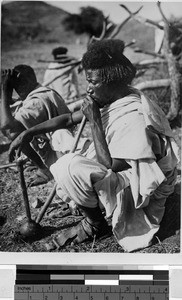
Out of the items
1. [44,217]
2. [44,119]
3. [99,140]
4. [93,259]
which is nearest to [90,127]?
[99,140]

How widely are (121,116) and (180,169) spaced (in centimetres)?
38

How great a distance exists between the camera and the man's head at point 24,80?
8.21 feet

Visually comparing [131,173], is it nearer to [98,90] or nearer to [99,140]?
[99,140]

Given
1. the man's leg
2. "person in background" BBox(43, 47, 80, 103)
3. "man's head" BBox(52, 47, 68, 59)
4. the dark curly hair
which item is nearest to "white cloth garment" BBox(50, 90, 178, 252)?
the man's leg

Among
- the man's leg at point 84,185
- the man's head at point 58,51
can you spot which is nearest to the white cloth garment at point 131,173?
the man's leg at point 84,185

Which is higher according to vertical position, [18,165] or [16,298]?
[18,165]

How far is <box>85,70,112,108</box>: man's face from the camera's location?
2.41 metres

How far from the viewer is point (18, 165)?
247cm

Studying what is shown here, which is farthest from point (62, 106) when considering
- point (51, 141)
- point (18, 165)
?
point (18, 165)

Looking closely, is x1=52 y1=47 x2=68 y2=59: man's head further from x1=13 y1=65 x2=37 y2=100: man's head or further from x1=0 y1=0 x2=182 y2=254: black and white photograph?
x1=13 y1=65 x2=37 y2=100: man's head

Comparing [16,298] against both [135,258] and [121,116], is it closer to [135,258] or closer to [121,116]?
[135,258]

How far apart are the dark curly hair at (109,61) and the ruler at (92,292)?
956 millimetres

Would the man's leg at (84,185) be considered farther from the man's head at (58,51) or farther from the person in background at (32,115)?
the man's head at (58,51)

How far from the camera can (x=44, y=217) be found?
2.46 m
